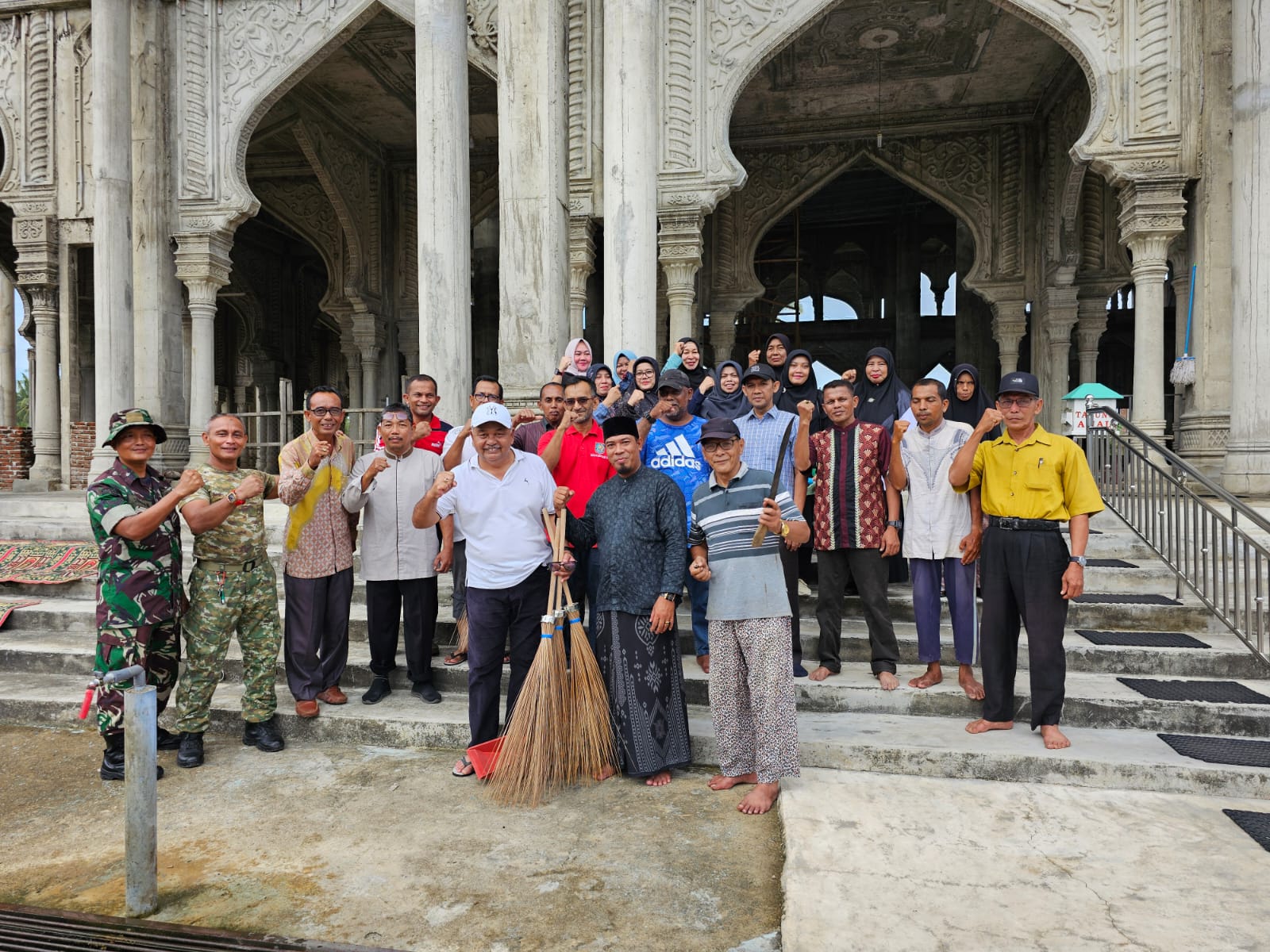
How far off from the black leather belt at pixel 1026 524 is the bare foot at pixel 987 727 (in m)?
0.94

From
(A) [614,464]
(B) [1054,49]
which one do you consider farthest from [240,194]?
(B) [1054,49]

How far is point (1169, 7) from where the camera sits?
7324 millimetres

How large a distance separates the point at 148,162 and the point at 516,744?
30.3ft

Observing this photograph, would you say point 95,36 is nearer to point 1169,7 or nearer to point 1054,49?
point 1169,7

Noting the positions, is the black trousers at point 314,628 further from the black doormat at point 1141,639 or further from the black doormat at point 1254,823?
the black doormat at point 1141,639

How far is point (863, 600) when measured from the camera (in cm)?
445

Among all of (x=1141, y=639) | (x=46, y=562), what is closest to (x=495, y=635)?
(x=1141, y=639)

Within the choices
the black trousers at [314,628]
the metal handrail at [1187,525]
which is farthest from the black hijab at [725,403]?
the metal handrail at [1187,525]

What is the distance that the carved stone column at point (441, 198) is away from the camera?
721cm

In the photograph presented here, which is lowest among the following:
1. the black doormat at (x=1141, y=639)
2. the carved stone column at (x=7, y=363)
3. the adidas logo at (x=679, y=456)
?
the black doormat at (x=1141, y=639)

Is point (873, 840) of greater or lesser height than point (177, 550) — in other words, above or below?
below

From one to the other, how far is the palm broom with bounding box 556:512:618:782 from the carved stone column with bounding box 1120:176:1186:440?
6.86 m

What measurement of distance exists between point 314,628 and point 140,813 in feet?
5.61

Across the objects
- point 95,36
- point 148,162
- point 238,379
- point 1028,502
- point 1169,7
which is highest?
point 95,36
